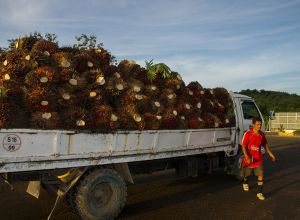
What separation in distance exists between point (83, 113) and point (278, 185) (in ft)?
19.5

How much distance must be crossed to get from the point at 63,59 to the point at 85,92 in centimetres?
71

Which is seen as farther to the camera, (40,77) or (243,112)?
(243,112)

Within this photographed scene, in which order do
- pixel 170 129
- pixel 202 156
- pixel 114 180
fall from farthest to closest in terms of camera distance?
pixel 202 156 → pixel 170 129 → pixel 114 180

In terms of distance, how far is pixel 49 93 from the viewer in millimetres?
6664

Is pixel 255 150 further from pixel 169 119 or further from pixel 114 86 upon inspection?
pixel 114 86

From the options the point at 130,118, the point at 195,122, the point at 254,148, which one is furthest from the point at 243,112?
the point at 130,118

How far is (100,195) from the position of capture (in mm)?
6871

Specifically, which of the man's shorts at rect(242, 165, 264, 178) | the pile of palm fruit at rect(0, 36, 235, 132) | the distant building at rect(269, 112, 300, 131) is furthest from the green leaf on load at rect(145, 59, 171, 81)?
the distant building at rect(269, 112, 300, 131)

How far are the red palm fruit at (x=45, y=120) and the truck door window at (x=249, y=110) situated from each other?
6.36 metres

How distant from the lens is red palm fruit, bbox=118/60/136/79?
27.4 ft

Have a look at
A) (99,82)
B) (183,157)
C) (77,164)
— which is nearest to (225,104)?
(183,157)

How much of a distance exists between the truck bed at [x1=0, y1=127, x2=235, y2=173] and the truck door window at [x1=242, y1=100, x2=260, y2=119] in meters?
2.64

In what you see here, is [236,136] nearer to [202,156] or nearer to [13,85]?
[202,156]

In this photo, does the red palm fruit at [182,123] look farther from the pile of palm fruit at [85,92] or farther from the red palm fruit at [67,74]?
the red palm fruit at [67,74]
